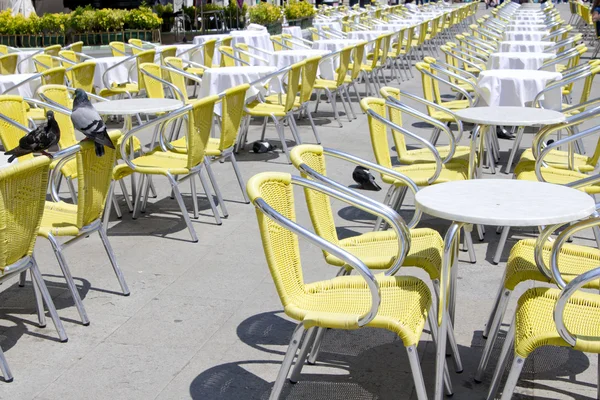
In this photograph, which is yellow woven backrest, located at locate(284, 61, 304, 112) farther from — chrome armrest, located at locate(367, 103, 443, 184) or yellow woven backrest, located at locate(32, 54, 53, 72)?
yellow woven backrest, located at locate(32, 54, 53, 72)

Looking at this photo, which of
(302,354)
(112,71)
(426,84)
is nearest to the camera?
(302,354)

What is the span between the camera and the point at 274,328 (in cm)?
380

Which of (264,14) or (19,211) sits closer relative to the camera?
(19,211)

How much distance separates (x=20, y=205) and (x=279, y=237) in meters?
1.11

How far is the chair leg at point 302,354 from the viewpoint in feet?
10.3

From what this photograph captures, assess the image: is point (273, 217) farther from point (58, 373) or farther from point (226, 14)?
point (226, 14)

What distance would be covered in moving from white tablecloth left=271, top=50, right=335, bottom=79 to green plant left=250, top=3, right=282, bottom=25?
5.40 meters

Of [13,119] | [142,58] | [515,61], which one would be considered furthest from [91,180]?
[515,61]

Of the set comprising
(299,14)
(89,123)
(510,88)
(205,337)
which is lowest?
(299,14)

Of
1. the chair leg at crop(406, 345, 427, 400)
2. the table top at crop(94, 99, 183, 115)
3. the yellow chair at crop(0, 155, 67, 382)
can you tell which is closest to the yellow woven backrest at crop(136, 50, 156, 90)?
the table top at crop(94, 99, 183, 115)

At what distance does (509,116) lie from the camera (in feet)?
16.1

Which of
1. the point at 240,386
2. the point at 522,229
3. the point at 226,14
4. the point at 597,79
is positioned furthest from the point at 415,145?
the point at 226,14

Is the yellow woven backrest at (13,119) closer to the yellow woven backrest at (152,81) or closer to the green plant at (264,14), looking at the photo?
the yellow woven backrest at (152,81)

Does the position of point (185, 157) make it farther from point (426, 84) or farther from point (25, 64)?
point (25, 64)
